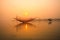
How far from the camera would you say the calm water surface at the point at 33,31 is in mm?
1413

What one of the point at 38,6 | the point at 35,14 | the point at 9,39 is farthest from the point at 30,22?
the point at 9,39

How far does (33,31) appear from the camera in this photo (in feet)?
4.66

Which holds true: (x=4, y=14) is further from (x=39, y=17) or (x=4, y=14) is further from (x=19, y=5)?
(x=39, y=17)

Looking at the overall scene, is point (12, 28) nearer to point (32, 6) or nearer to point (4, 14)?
point (4, 14)

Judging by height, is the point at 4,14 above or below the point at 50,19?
above

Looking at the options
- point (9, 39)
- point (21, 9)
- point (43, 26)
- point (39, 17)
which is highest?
point (21, 9)

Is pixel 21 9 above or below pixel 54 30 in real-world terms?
above

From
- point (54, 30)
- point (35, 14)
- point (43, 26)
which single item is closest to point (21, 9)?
point (35, 14)

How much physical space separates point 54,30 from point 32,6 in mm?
406

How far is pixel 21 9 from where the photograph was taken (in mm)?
1440

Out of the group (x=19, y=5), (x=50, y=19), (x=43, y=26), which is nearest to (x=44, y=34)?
(x=43, y=26)

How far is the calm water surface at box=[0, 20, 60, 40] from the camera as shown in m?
1.41

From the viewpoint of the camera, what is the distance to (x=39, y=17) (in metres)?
1.43

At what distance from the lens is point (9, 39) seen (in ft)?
4.66
